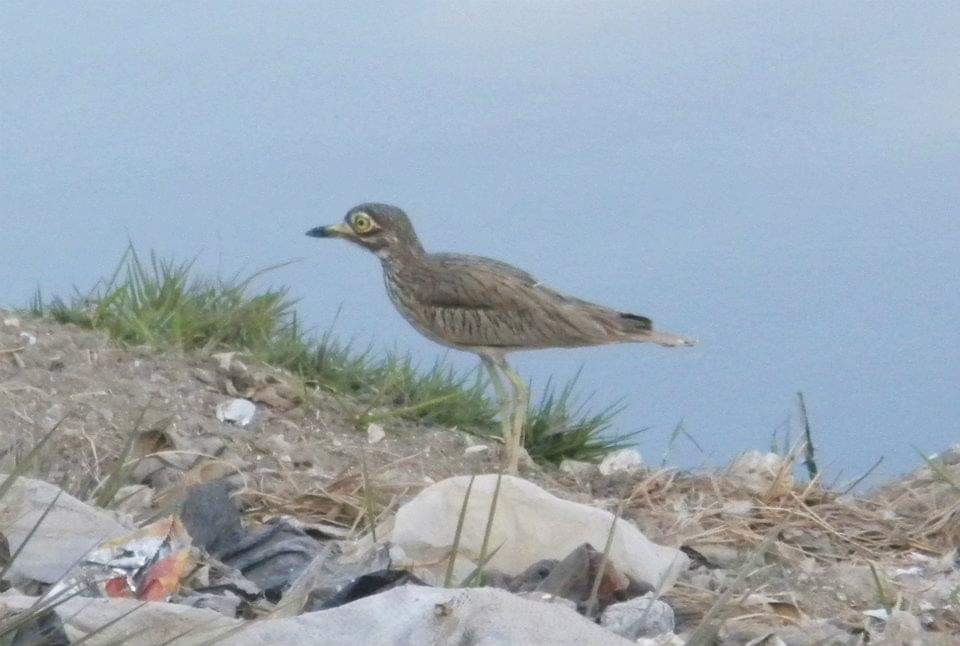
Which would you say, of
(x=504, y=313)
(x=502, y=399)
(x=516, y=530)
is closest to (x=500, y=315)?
(x=504, y=313)

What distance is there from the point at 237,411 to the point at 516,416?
1236mm

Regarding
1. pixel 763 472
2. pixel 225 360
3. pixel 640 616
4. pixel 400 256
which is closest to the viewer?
pixel 640 616

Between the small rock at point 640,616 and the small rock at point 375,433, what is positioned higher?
the small rock at point 640,616

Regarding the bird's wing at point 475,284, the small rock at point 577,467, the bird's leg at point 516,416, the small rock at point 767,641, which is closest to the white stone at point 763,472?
the small rock at point 577,467

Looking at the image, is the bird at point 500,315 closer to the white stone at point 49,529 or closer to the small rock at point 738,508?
the small rock at point 738,508

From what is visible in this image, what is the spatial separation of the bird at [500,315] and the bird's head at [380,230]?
0.38 feet

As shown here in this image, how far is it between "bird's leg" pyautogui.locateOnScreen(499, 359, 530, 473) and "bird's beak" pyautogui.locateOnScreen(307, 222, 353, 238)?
1.20 meters

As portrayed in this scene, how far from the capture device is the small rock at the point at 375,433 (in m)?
6.95

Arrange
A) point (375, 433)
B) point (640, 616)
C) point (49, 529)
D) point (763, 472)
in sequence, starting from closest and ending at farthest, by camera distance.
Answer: point (640, 616)
point (49, 529)
point (763, 472)
point (375, 433)

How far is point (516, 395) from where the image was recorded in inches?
291

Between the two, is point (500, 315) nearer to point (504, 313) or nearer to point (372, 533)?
point (504, 313)

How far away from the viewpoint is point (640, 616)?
3402 millimetres

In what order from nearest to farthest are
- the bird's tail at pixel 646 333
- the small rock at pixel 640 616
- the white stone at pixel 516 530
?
the small rock at pixel 640 616 < the white stone at pixel 516 530 < the bird's tail at pixel 646 333

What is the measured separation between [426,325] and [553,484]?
4.23ft
